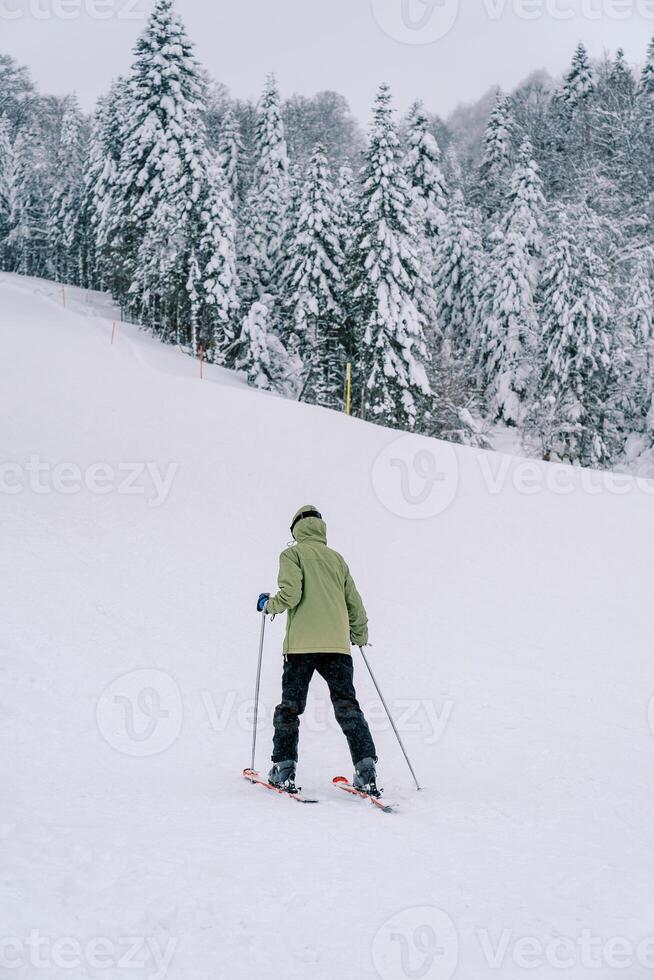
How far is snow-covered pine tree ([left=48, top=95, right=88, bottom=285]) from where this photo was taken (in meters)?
60.3

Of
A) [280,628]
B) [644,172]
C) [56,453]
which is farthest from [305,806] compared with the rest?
[644,172]

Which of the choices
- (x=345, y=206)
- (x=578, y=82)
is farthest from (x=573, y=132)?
(x=345, y=206)

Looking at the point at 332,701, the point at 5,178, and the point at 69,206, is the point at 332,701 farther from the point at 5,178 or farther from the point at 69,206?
the point at 5,178

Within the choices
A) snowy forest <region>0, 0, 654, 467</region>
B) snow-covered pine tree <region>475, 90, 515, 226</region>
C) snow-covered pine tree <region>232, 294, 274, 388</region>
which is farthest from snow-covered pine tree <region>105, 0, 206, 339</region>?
snow-covered pine tree <region>475, 90, 515, 226</region>

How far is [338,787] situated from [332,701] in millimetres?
621

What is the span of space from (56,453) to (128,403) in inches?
145

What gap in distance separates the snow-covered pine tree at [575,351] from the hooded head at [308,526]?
31753 mm

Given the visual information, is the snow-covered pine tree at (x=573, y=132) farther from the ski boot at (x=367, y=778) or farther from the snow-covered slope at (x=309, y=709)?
the ski boot at (x=367, y=778)

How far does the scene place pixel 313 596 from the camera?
555 centimetres
